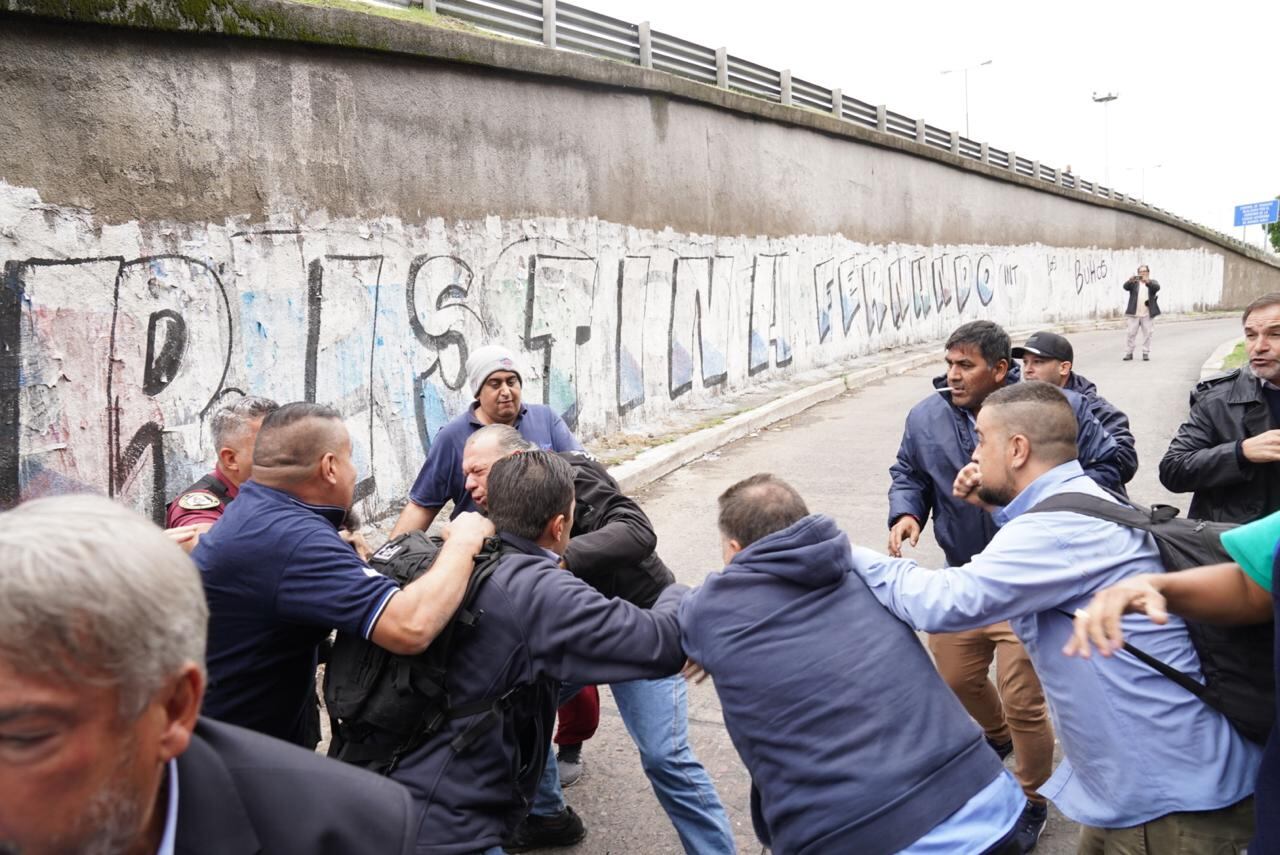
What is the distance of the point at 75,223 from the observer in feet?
17.5

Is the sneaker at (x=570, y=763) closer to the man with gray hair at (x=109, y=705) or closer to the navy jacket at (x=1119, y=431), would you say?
the navy jacket at (x=1119, y=431)

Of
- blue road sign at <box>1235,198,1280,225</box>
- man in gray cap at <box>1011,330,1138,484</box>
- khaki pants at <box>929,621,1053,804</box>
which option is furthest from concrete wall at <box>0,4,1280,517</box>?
blue road sign at <box>1235,198,1280,225</box>

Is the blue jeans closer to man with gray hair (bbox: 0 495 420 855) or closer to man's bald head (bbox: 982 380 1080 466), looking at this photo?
man's bald head (bbox: 982 380 1080 466)

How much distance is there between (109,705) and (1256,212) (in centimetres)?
4846

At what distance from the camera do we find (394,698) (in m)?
2.33

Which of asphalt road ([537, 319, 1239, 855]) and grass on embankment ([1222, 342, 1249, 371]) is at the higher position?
grass on embankment ([1222, 342, 1249, 371])

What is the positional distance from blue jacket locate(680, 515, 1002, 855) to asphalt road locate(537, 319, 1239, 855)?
0.11 metres

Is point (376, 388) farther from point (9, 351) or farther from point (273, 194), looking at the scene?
point (9, 351)

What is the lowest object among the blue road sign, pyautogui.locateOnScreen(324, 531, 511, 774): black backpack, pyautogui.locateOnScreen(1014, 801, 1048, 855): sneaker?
pyautogui.locateOnScreen(1014, 801, 1048, 855): sneaker

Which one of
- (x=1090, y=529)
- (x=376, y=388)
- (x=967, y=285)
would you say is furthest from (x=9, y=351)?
(x=967, y=285)

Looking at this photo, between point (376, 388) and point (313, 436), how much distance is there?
497 cm

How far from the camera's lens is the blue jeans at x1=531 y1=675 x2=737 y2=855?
312 centimetres

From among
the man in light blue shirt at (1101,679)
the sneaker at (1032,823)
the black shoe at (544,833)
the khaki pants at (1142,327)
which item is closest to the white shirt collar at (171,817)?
the man in light blue shirt at (1101,679)

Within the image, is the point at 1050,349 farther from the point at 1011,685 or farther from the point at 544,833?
the point at 544,833
